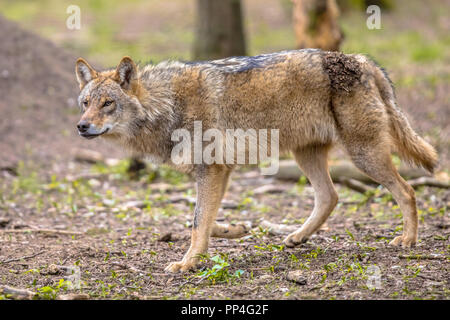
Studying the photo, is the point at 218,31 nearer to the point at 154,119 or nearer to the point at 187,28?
the point at 154,119

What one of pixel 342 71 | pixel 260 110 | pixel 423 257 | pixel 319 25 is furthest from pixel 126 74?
pixel 319 25

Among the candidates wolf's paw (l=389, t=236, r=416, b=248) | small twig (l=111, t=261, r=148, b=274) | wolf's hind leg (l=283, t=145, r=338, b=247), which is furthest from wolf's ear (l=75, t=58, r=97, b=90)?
wolf's paw (l=389, t=236, r=416, b=248)

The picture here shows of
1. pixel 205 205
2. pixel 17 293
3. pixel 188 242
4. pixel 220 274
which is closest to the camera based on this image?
pixel 17 293

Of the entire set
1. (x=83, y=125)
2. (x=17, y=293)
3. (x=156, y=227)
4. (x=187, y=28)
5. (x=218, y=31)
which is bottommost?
(x=17, y=293)

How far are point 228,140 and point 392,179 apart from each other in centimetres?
178

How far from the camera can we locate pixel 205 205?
238 inches

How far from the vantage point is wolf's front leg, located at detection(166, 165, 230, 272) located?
5992mm

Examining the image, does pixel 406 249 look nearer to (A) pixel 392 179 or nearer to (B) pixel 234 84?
(A) pixel 392 179

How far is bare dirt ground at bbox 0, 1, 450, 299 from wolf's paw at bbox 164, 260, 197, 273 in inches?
4.4

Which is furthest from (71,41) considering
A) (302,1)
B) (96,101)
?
(96,101)

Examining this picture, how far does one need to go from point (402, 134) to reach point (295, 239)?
1646mm

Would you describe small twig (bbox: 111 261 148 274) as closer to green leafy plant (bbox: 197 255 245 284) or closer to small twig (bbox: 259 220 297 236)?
green leafy plant (bbox: 197 255 245 284)

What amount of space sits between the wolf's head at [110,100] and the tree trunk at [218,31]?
7345 millimetres

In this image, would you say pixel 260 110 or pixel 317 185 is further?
pixel 317 185
